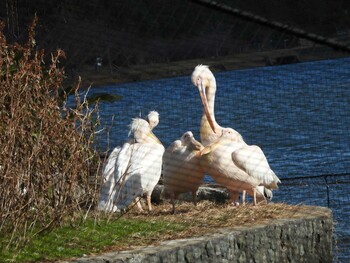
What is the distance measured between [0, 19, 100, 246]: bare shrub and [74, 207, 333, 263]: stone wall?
60cm

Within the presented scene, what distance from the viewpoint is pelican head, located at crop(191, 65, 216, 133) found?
23.8 ft

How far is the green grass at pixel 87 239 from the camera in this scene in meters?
4.46

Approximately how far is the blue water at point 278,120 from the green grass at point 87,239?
3749 millimetres

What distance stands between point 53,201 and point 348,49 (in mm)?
3009

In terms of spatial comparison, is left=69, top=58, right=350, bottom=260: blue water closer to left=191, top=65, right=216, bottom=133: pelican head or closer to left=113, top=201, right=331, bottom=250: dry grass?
left=191, top=65, right=216, bottom=133: pelican head

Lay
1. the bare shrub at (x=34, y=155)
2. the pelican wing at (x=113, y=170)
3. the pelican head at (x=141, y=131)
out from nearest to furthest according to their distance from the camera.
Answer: the bare shrub at (x=34, y=155)
the pelican wing at (x=113, y=170)
the pelican head at (x=141, y=131)

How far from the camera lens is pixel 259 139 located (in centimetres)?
1797

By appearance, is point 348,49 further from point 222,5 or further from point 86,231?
point 86,231

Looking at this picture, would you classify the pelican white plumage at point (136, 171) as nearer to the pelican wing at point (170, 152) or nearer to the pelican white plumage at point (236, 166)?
the pelican wing at point (170, 152)

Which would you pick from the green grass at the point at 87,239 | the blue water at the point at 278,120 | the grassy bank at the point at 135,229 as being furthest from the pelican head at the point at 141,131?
the blue water at the point at 278,120

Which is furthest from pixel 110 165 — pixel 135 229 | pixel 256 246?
pixel 256 246

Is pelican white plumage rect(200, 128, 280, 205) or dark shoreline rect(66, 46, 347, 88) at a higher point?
dark shoreline rect(66, 46, 347, 88)

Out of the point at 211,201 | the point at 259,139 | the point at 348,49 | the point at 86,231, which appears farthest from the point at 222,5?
the point at 259,139

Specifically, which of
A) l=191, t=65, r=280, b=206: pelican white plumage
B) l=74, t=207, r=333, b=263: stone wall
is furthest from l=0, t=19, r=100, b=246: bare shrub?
l=191, t=65, r=280, b=206: pelican white plumage
